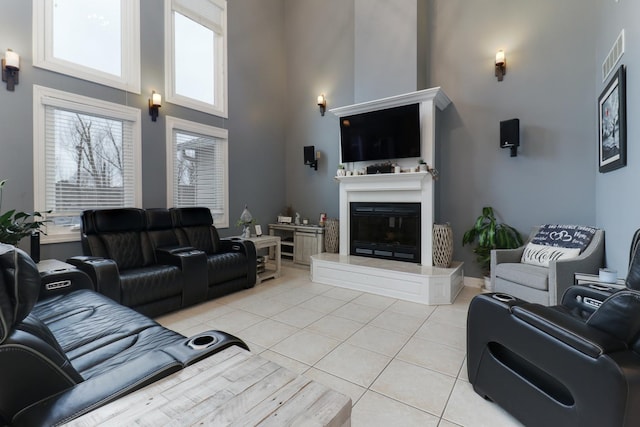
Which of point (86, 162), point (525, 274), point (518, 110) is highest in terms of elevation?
point (518, 110)

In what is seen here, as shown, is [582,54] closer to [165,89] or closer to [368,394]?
[368,394]

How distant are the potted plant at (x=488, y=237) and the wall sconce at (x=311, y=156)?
8.88 ft

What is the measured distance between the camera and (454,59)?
3951 millimetres

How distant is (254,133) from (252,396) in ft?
15.5

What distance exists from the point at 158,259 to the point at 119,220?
1.95ft

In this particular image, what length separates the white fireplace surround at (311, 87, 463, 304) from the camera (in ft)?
10.9

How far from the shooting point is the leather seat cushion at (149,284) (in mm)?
2593

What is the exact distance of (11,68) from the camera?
8.55ft

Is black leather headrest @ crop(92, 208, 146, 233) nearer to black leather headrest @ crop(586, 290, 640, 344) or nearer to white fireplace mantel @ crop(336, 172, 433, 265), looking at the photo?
white fireplace mantel @ crop(336, 172, 433, 265)

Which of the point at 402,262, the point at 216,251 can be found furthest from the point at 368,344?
the point at 216,251

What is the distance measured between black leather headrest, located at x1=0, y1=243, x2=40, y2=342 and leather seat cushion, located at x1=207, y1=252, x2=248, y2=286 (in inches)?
95.2

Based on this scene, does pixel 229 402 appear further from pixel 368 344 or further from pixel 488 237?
pixel 488 237

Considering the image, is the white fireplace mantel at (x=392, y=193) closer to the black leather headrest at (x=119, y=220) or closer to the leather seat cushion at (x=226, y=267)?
the leather seat cushion at (x=226, y=267)

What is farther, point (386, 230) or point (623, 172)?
point (386, 230)
